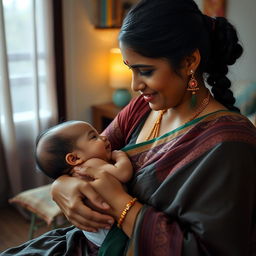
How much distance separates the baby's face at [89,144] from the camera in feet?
4.12

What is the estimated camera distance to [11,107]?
2.78 meters

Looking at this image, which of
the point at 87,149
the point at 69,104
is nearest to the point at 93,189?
the point at 87,149

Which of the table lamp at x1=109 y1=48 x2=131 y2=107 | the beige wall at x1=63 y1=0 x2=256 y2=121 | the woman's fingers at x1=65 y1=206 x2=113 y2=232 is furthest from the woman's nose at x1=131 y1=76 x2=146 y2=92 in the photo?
the table lamp at x1=109 y1=48 x2=131 y2=107

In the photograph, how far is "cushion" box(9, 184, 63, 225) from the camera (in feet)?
7.15

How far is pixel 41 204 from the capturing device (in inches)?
88.8

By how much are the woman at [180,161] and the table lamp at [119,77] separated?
79.7 inches

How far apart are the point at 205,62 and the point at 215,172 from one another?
366mm

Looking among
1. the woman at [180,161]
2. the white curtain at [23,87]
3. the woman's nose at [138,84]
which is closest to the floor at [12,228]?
the white curtain at [23,87]

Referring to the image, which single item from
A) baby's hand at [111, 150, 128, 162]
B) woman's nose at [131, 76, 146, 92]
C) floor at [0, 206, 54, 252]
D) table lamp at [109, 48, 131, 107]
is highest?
woman's nose at [131, 76, 146, 92]

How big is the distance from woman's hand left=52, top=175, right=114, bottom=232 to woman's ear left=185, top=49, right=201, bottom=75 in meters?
0.45

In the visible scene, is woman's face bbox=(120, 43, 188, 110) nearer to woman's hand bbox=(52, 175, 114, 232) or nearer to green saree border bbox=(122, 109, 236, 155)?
green saree border bbox=(122, 109, 236, 155)

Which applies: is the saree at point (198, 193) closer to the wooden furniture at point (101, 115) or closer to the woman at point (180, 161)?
the woman at point (180, 161)

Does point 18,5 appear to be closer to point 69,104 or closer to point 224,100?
point 69,104

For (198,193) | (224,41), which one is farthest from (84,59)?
(198,193)
